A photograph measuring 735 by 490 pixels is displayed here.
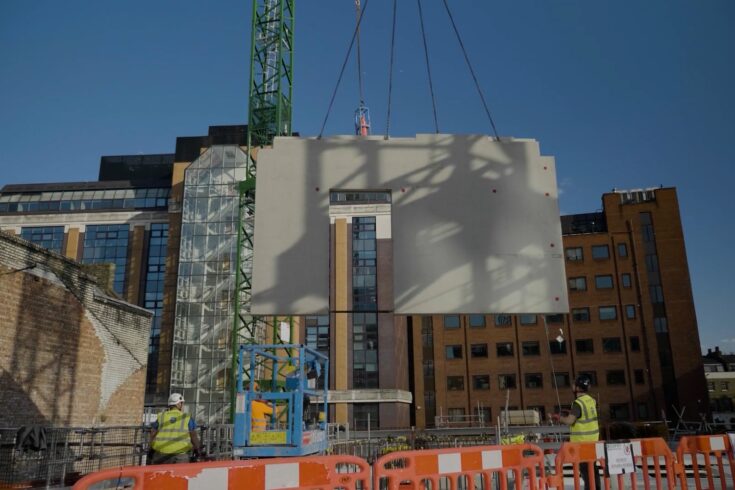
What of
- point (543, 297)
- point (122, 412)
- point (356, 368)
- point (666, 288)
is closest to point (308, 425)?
point (122, 412)

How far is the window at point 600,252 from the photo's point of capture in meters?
59.8

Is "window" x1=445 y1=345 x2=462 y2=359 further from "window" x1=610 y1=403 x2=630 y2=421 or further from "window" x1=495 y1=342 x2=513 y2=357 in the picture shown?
"window" x1=610 y1=403 x2=630 y2=421

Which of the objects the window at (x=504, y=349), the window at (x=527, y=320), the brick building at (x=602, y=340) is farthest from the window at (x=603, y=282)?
the window at (x=504, y=349)

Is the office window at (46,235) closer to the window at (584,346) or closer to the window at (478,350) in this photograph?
the window at (478,350)

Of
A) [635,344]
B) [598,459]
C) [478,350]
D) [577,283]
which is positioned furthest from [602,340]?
[598,459]

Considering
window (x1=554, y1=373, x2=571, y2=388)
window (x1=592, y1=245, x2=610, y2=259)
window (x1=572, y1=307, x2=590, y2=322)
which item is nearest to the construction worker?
window (x1=554, y1=373, x2=571, y2=388)

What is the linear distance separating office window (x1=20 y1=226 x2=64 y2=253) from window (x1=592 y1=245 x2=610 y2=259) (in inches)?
2166

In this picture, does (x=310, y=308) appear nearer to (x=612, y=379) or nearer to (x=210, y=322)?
(x=210, y=322)

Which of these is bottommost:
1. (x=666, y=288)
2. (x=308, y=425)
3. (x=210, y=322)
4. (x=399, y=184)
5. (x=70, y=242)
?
(x=308, y=425)

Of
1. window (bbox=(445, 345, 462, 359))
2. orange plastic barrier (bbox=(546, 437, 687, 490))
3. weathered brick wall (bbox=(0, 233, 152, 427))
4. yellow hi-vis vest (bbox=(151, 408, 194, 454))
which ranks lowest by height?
orange plastic barrier (bbox=(546, 437, 687, 490))

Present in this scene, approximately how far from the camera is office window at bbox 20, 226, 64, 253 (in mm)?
64375

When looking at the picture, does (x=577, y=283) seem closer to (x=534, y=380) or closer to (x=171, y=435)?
(x=534, y=380)

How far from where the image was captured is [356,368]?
58.0 meters

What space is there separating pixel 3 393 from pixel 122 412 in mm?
5283
